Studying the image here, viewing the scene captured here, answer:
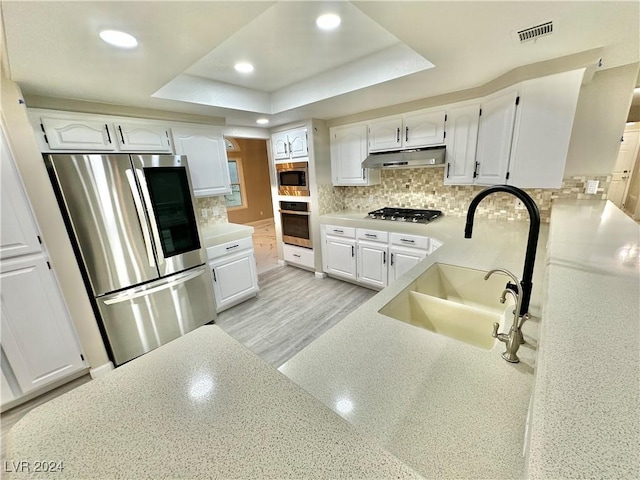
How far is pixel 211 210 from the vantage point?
3.25 m

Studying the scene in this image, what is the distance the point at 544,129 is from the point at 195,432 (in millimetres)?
2660

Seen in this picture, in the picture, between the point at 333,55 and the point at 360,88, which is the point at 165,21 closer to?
the point at 333,55

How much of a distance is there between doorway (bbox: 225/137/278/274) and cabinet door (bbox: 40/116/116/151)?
150 inches

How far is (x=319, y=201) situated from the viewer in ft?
11.7

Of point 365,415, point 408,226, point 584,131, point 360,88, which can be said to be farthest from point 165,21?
point 584,131

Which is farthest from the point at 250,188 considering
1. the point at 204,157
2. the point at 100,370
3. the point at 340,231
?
the point at 100,370

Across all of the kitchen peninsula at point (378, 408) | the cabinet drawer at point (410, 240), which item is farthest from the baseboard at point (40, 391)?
the cabinet drawer at point (410, 240)

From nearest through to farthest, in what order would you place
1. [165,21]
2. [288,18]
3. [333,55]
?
1. [165,21]
2. [288,18]
3. [333,55]

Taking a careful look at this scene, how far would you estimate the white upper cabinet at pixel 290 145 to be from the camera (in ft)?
11.2

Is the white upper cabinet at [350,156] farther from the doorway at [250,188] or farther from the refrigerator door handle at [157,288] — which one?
the doorway at [250,188]

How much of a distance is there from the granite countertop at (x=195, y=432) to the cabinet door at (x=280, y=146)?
3.37 meters

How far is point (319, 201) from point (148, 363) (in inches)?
118

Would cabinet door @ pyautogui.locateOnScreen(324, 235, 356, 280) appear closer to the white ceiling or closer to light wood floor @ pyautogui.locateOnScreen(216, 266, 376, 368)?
light wood floor @ pyautogui.locateOnScreen(216, 266, 376, 368)

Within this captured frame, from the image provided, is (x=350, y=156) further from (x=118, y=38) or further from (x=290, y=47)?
(x=118, y=38)
